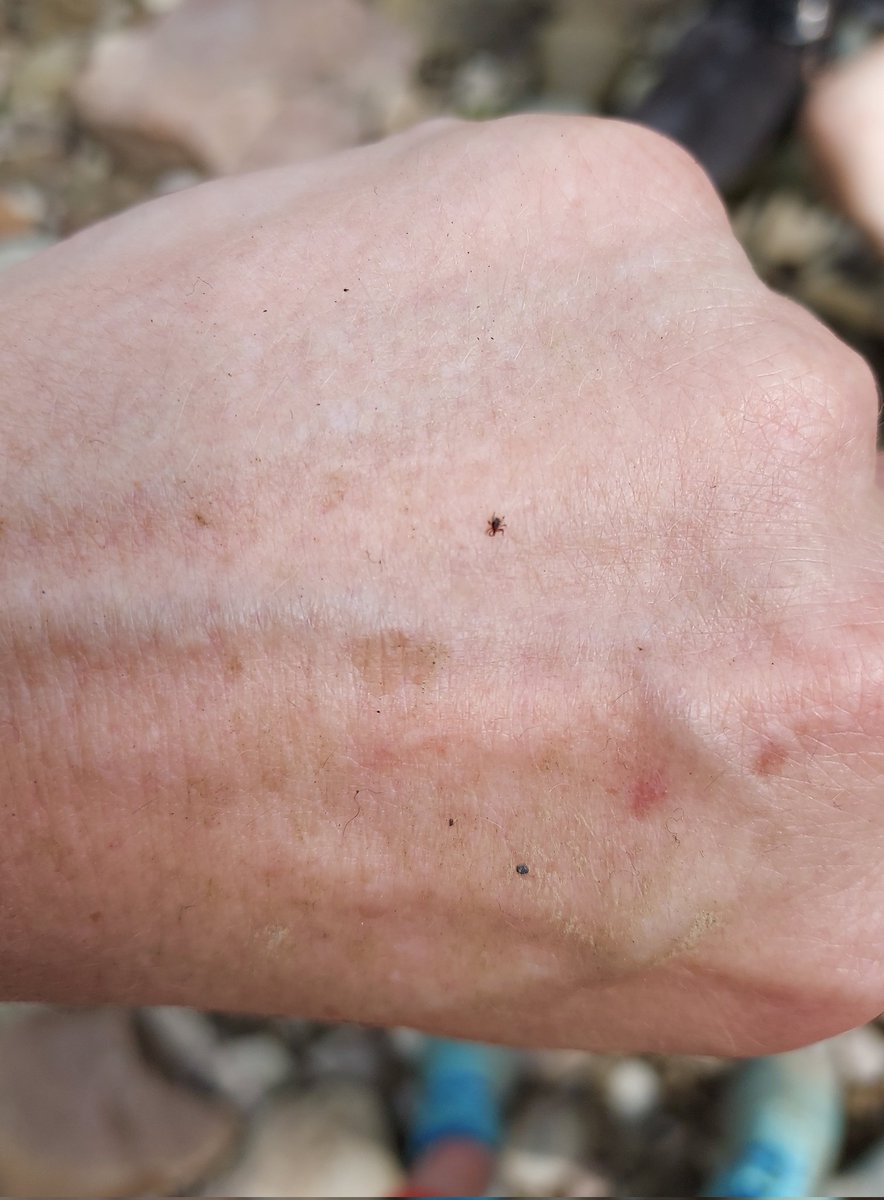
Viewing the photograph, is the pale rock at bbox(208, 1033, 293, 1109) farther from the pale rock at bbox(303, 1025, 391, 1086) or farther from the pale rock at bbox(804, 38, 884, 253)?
the pale rock at bbox(804, 38, 884, 253)

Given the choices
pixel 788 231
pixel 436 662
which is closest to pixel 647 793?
pixel 436 662

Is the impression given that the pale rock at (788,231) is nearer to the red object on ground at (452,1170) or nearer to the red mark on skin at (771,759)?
the red mark on skin at (771,759)

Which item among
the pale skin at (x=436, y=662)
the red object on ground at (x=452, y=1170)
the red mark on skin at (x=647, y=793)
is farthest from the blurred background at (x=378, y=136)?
the red mark on skin at (x=647, y=793)

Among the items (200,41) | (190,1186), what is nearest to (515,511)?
(190,1186)

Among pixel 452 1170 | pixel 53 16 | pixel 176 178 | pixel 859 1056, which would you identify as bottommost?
pixel 452 1170

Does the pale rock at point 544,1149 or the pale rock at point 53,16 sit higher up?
the pale rock at point 53,16

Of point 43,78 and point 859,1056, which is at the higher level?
point 43,78

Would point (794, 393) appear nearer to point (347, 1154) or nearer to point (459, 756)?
point (459, 756)

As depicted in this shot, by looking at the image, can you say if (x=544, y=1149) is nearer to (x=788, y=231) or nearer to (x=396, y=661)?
(x=396, y=661)
